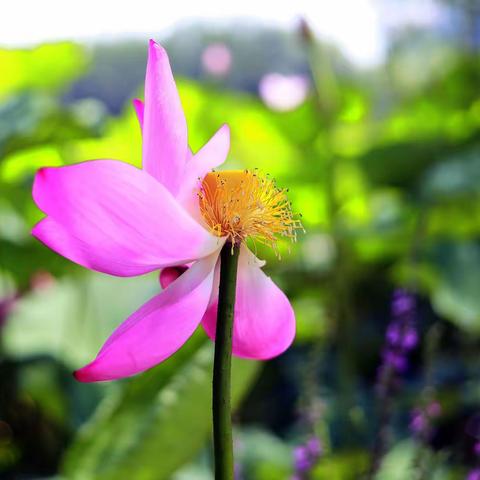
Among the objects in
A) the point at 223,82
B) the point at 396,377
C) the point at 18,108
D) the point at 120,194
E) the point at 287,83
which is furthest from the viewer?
the point at 223,82

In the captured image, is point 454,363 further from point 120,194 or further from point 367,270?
point 120,194

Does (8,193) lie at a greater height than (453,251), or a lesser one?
greater

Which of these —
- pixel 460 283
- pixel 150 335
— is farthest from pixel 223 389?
pixel 460 283

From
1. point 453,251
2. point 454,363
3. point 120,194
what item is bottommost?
point 454,363

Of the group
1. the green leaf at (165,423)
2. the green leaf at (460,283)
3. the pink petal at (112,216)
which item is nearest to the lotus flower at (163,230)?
the pink petal at (112,216)

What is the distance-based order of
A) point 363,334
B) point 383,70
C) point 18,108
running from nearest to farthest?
1. point 18,108
2. point 363,334
3. point 383,70

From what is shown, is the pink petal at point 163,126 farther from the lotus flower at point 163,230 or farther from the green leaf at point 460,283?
the green leaf at point 460,283

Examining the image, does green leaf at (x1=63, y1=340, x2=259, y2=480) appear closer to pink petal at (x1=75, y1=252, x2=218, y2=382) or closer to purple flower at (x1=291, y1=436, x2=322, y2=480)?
purple flower at (x1=291, y1=436, x2=322, y2=480)

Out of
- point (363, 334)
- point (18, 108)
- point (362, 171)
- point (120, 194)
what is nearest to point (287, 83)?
point (362, 171)
